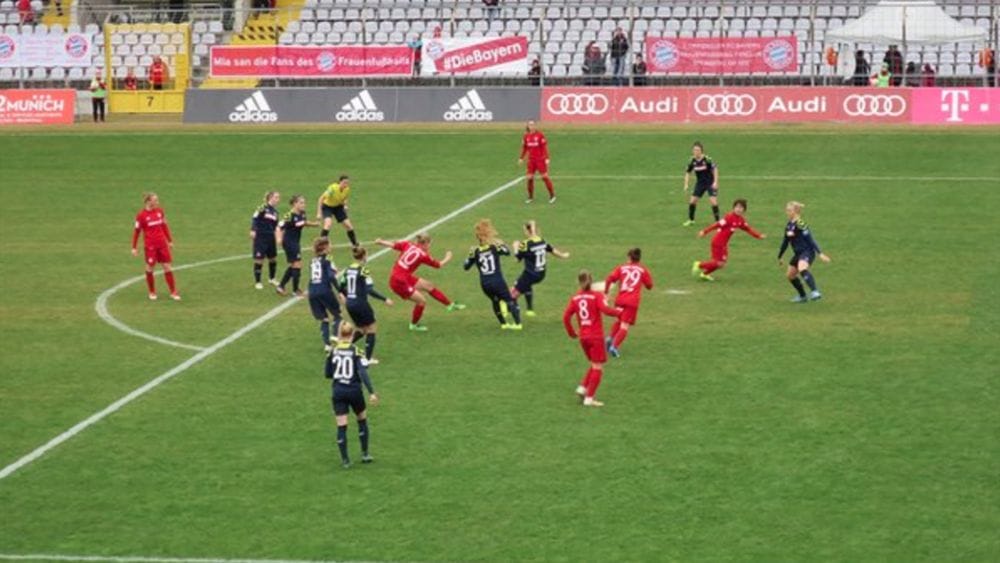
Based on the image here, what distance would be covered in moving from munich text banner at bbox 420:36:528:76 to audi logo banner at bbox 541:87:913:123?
2782 mm

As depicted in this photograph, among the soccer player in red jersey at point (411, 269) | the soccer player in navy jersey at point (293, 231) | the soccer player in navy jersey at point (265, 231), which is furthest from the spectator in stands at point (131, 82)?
the soccer player in red jersey at point (411, 269)

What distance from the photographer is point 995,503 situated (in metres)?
20.1

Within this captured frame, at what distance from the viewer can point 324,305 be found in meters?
28.0

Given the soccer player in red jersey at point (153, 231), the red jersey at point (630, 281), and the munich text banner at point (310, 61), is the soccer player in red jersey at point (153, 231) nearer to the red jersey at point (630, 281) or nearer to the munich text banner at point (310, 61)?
the red jersey at point (630, 281)

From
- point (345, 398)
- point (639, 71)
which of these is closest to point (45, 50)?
point (639, 71)

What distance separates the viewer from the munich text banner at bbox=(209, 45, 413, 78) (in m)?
62.4

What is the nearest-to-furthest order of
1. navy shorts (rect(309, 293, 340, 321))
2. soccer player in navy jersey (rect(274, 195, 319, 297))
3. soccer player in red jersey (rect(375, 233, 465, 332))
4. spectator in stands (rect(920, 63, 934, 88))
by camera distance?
navy shorts (rect(309, 293, 340, 321)), soccer player in red jersey (rect(375, 233, 465, 332)), soccer player in navy jersey (rect(274, 195, 319, 297)), spectator in stands (rect(920, 63, 934, 88))

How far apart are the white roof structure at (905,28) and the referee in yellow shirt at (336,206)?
27.4 meters

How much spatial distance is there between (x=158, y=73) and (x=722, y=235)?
37.4 m

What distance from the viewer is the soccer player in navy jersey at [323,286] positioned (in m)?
27.6

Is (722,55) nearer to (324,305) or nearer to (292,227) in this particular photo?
(292,227)

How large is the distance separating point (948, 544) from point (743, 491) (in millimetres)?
2886

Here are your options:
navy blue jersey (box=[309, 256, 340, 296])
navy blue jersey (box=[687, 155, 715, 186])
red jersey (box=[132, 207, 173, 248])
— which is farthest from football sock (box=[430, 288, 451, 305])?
navy blue jersey (box=[687, 155, 715, 186])

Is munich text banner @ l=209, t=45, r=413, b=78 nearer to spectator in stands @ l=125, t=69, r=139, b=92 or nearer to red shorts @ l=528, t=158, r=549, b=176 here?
spectator in stands @ l=125, t=69, r=139, b=92
